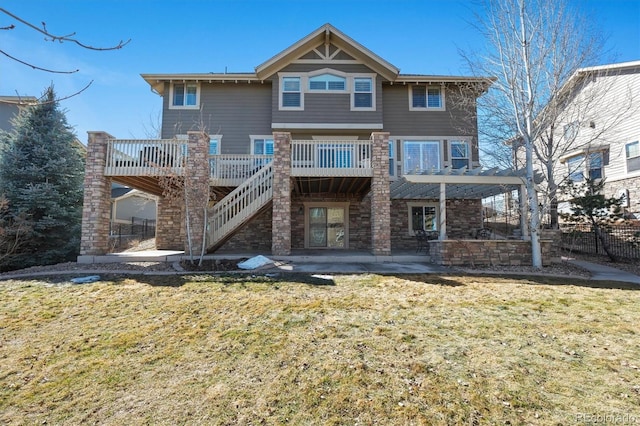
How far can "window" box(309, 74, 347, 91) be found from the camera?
1377cm

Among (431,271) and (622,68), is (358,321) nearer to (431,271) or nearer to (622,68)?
(431,271)

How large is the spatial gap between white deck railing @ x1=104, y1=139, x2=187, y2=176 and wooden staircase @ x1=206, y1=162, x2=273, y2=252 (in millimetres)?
1753

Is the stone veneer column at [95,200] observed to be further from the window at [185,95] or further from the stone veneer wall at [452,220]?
the stone veneer wall at [452,220]

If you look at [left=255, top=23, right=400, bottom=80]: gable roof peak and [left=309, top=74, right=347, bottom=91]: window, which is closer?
[left=255, top=23, right=400, bottom=80]: gable roof peak

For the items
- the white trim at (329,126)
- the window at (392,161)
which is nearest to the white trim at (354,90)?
the white trim at (329,126)

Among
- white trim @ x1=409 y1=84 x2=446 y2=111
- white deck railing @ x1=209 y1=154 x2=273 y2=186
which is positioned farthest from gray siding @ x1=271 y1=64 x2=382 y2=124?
white deck railing @ x1=209 y1=154 x2=273 y2=186

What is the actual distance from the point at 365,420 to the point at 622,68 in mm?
19080

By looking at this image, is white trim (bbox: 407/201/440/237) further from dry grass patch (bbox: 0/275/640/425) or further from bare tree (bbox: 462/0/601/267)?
dry grass patch (bbox: 0/275/640/425)

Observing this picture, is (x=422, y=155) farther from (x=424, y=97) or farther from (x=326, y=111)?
(x=326, y=111)

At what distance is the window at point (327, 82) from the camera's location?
1377 cm

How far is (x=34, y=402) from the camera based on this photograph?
2699 mm

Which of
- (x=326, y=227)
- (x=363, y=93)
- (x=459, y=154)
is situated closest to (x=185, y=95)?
(x=363, y=93)

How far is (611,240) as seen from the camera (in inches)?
468


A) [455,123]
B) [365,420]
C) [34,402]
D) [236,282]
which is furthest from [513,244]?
[34,402]
